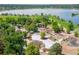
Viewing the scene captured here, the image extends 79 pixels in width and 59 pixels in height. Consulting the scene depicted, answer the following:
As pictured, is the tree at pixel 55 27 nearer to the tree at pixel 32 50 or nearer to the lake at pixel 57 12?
the lake at pixel 57 12

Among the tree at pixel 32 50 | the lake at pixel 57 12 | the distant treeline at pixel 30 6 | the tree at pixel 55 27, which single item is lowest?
the tree at pixel 32 50

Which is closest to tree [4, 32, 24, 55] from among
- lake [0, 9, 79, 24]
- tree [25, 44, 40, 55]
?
tree [25, 44, 40, 55]

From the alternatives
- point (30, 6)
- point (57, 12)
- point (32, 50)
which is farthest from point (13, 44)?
point (57, 12)

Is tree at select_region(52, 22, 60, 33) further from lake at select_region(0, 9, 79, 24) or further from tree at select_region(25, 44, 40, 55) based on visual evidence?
tree at select_region(25, 44, 40, 55)

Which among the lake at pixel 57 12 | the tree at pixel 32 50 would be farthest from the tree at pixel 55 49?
the lake at pixel 57 12

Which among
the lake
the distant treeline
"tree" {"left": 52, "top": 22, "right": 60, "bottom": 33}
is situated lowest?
"tree" {"left": 52, "top": 22, "right": 60, "bottom": 33}

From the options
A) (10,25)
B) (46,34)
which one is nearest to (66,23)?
(46,34)

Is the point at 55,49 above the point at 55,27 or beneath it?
beneath

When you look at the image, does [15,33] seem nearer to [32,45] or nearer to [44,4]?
[32,45]

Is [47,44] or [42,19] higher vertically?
[42,19]

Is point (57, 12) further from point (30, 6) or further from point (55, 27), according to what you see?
point (30, 6)

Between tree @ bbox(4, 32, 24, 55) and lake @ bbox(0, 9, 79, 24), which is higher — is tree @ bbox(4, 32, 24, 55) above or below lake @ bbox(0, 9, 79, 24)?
below
